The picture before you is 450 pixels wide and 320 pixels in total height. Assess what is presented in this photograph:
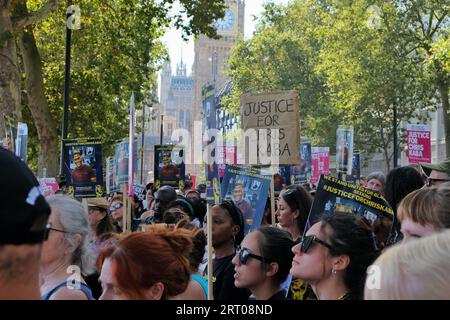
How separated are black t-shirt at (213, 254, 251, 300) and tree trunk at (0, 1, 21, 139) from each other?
41.0 feet

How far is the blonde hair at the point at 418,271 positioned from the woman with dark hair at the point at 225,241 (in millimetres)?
3488

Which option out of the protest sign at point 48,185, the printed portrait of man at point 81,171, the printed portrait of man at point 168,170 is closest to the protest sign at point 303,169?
the printed portrait of man at point 168,170

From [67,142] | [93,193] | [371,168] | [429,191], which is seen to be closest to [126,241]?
[429,191]

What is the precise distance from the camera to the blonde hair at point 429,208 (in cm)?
387

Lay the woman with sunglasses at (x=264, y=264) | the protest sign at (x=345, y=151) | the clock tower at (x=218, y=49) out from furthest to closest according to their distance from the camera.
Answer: the clock tower at (x=218, y=49) → the protest sign at (x=345, y=151) → the woman with sunglasses at (x=264, y=264)

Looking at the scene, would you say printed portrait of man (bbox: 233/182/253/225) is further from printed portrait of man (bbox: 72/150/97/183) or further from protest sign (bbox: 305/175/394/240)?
printed portrait of man (bbox: 72/150/97/183)

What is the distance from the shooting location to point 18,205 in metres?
1.81

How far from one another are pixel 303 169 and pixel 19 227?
14354mm

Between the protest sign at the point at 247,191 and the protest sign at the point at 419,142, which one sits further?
the protest sign at the point at 419,142

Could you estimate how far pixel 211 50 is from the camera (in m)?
158

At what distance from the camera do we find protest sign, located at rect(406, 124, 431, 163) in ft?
52.7

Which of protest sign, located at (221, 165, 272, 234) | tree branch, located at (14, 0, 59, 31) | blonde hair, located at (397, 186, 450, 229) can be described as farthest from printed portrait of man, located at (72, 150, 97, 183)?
tree branch, located at (14, 0, 59, 31)

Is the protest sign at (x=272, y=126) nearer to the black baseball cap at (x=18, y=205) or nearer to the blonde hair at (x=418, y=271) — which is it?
the blonde hair at (x=418, y=271)

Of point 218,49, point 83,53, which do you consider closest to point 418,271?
point 83,53
